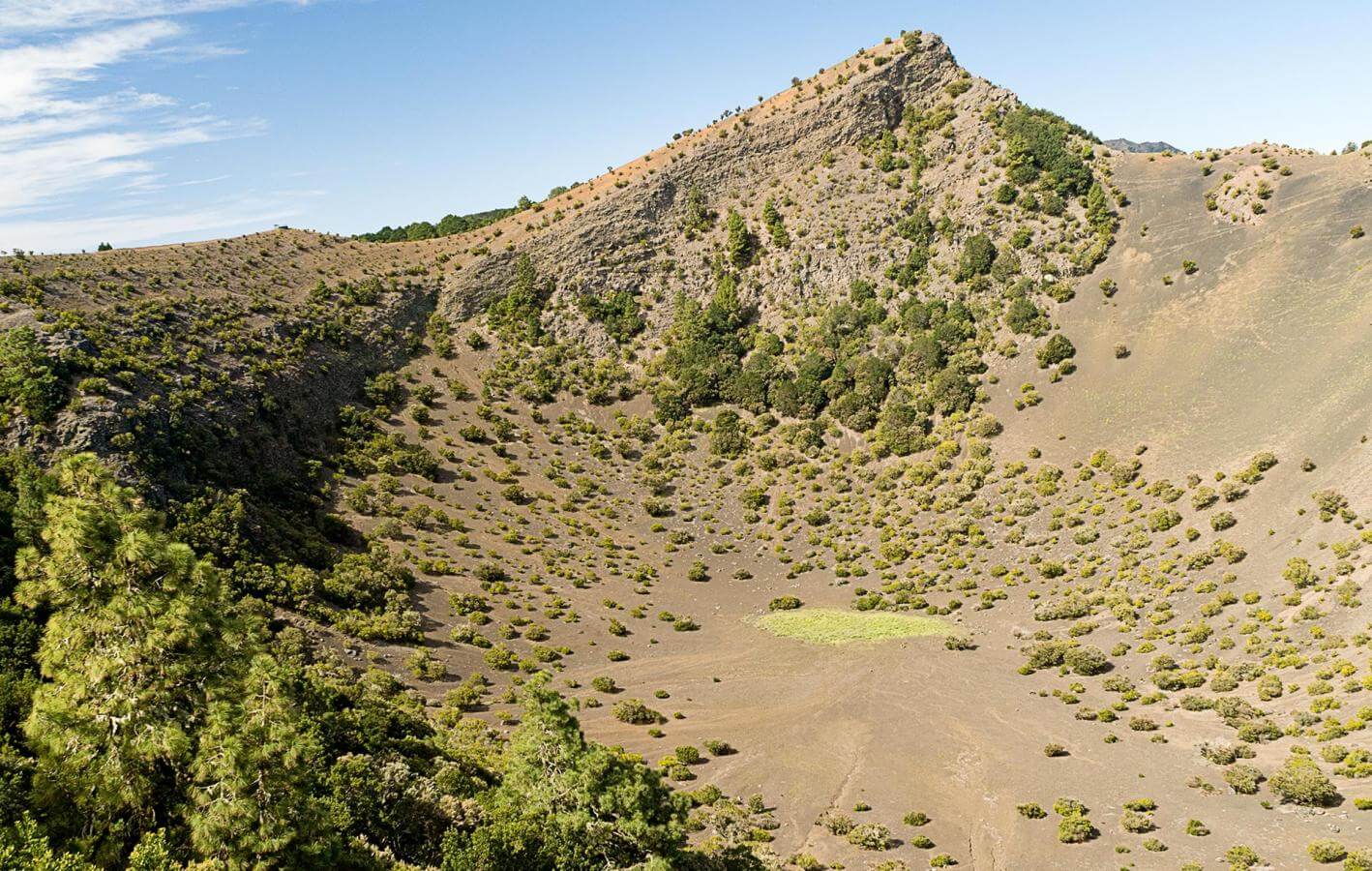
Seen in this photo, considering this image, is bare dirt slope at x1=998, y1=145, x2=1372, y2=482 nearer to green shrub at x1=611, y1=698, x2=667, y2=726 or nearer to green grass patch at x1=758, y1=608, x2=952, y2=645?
green grass patch at x1=758, y1=608, x2=952, y2=645

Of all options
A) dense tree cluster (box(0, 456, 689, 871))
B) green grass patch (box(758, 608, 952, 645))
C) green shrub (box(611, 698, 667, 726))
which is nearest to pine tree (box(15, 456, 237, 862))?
dense tree cluster (box(0, 456, 689, 871))

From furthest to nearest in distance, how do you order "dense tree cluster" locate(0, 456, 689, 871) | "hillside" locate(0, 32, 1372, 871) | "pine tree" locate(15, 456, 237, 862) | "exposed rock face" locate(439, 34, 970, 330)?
"exposed rock face" locate(439, 34, 970, 330) → "hillside" locate(0, 32, 1372, 871) → "pine tree" locate(15, 456, 237, 862) → "dense tree cluster" locate(0, 456, 689, 871)

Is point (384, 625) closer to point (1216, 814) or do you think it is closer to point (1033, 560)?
point (1216, 814)

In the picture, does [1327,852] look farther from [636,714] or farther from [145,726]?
[145,726]

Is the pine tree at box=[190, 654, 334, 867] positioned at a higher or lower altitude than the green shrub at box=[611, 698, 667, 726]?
higher

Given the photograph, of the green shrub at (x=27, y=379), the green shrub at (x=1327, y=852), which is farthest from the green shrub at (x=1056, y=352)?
the green shrub at (x=27, y=379)

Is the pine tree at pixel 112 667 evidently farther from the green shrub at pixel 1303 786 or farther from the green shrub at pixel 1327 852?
the green shrub at pixel 1303 786

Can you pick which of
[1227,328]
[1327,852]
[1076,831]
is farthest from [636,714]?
[1227,328]
